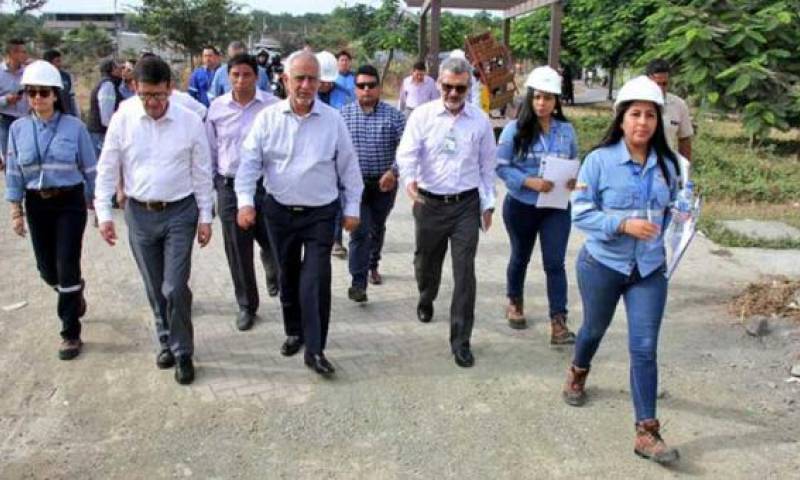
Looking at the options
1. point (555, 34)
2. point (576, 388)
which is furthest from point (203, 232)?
point (555, 34)

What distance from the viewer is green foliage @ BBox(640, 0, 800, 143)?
1141cm

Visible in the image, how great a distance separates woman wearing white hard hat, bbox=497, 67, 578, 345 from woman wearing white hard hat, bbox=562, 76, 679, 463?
42.2 inches

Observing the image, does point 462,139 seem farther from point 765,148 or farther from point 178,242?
point 765,148

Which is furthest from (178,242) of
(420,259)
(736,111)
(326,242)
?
(736,111)

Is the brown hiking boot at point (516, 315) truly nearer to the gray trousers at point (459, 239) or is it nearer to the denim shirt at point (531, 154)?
the gray trousers at point (459, 239)

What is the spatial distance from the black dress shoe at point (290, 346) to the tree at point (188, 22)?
22625mm

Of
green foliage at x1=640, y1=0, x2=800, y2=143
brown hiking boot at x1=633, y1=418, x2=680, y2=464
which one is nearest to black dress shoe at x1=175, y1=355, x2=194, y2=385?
brown hiking boot at x1=633, y1=418, x2=680, y2=464

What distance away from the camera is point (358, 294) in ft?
18.9

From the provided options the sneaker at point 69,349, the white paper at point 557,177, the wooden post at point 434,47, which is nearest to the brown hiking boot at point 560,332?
the white paper at point 557,177

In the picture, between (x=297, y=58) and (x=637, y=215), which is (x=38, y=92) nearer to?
(x=297, y=58)

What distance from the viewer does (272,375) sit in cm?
446

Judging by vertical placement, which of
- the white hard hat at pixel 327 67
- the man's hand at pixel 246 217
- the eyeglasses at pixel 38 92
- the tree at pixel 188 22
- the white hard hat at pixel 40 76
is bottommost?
the man's hand at pixel 246 217

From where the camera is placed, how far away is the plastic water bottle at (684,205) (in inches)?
139

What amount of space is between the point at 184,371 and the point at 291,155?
1416 millimetres
